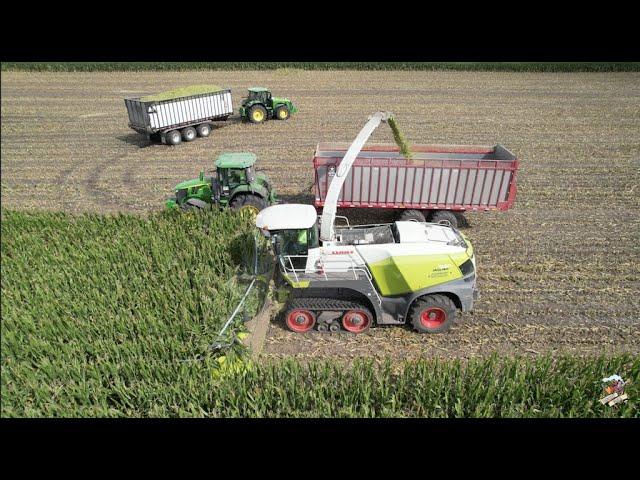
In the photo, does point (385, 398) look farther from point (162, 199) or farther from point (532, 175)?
point (532, 175)

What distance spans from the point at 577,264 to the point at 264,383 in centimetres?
803

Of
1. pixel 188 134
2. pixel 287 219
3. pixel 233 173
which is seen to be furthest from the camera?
pixel 188 134

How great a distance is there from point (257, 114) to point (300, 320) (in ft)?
53.0

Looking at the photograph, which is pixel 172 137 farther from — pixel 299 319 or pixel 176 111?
pixel 299 319

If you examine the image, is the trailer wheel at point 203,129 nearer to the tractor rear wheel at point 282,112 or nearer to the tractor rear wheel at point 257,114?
the tractor rear wheel at point 257,114

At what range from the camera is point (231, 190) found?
10.9m

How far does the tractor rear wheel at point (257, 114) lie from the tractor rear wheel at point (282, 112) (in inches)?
29.0

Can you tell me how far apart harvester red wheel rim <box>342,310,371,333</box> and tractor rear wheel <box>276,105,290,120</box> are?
1660 centimetres

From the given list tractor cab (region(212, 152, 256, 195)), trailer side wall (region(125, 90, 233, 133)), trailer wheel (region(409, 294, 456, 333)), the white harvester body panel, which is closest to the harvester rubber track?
trailer wheel (region(409, 294, 456, 333))

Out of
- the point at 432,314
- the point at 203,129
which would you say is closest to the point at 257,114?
the point at 203,129

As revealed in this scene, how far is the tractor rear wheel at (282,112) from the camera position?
2119cm

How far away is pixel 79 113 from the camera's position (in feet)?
77.2

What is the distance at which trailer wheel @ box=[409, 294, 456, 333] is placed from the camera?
7.00 meters

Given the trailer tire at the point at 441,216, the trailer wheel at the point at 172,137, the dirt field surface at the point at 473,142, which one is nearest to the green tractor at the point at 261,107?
the dirt field surface at the point at 473,142
